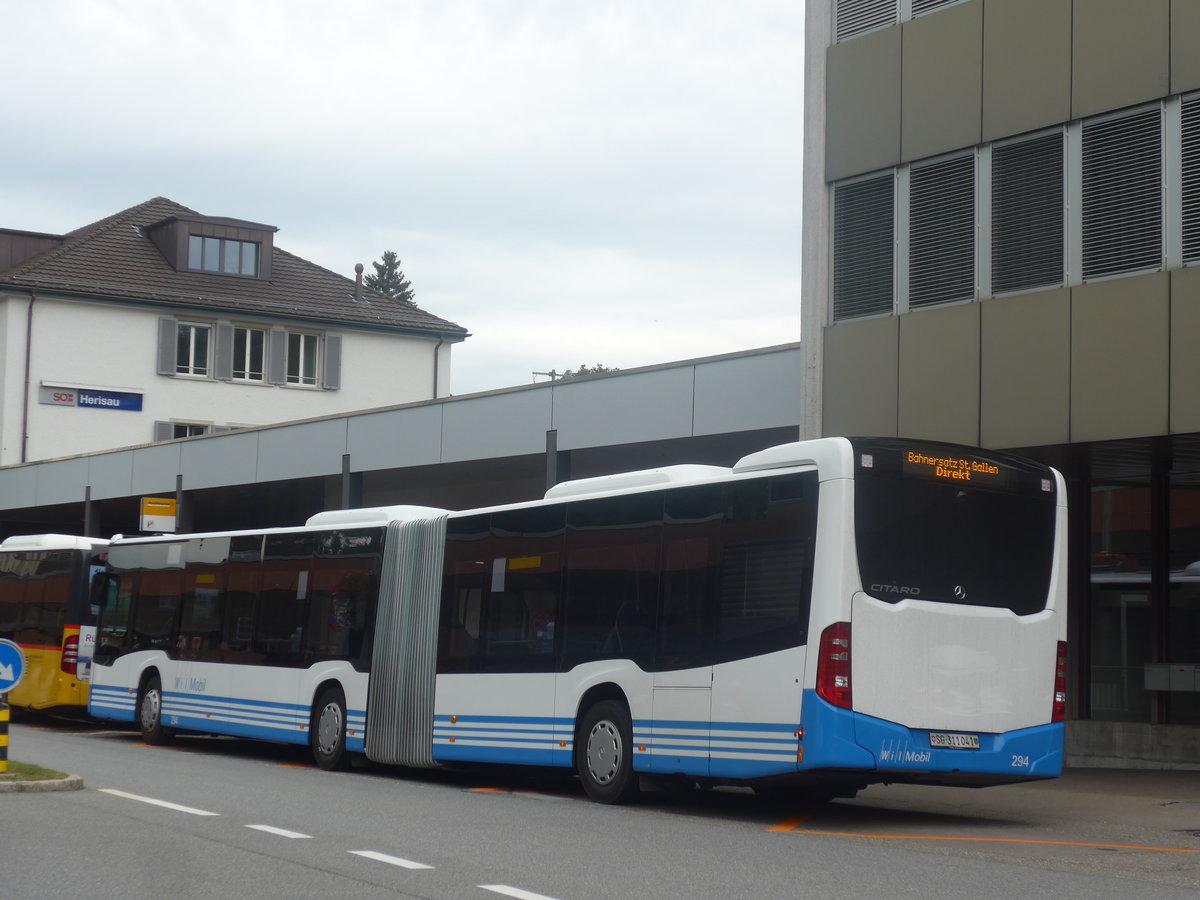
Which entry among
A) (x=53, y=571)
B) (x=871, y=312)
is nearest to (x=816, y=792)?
(x=871, y=312)

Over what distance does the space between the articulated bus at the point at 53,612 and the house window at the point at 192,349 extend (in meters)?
26.3

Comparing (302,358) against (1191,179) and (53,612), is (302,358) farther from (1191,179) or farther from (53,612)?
(1191,179)

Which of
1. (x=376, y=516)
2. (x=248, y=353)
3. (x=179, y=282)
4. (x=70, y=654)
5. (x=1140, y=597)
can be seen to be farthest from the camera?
(x=248, y=353)

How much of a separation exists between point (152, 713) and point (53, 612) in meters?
4.28

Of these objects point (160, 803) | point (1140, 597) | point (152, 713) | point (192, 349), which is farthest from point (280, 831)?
point (192, 349)

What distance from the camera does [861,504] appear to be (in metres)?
12.4

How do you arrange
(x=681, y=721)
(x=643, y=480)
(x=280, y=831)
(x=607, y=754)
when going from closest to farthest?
(x=280, y=831) → (x=681, y=721) → (x=607, y=754) → (x=643, y=480)

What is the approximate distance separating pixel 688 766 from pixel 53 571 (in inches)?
629

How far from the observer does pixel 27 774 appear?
1477cm

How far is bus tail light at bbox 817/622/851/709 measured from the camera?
12188mm

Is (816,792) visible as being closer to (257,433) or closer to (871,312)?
(871,312)

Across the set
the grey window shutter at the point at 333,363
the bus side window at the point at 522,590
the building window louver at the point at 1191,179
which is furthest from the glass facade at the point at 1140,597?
the grey window shutter at the point at 333,363

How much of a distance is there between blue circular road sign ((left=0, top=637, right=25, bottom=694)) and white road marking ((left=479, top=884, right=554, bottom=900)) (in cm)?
761

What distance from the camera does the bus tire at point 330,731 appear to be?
61.2 feet
